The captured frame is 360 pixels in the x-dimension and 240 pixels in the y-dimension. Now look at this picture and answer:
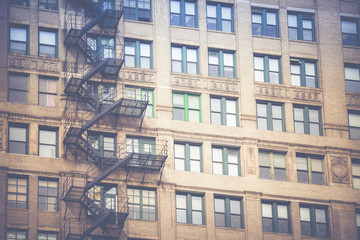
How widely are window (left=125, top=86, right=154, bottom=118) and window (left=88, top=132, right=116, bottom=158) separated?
299 cm

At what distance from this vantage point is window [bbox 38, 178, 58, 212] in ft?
204

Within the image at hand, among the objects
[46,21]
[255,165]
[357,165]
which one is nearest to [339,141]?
[357,165]

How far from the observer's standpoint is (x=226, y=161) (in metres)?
66.4

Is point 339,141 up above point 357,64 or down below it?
below

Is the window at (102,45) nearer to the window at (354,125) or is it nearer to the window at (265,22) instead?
the window at (265,22)

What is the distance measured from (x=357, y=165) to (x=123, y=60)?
17.1 m

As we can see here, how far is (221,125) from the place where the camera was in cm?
6700

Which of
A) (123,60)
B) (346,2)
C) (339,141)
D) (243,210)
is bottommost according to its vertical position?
(243,210)

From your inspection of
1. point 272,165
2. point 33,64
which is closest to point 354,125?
point 272,165

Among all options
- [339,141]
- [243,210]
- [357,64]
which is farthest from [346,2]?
[243,210]

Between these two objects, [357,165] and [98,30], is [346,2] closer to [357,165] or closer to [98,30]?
[357,165]

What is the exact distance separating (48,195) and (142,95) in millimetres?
9099

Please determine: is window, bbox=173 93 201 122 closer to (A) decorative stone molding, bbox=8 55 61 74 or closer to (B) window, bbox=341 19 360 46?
(A) decorative stone molding, bbox=8 55 61 74

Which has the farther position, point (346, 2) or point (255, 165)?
point (346, 2)
